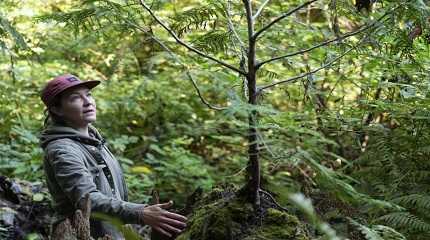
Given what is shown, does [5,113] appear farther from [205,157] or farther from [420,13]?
[420,13]

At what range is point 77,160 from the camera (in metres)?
3.09

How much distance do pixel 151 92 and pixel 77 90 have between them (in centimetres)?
498

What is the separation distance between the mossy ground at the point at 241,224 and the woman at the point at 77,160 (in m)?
0.39

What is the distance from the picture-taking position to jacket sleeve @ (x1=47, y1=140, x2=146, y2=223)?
2725 millimetres

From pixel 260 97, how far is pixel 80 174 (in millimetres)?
1006

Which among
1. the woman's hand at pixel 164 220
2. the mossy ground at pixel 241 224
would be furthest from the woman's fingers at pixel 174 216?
the mossy ground at pixel 241 224

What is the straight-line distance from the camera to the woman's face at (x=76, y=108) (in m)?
3.34

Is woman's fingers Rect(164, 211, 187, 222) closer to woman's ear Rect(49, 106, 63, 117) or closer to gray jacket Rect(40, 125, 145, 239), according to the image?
gray jacket Rect(40, 125, 145, 239)

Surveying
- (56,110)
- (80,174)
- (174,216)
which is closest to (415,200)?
(174,216)

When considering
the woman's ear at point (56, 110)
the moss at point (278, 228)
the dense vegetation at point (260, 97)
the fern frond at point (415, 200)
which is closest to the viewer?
the moss at point (278, 228)

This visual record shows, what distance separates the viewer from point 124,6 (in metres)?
2.77

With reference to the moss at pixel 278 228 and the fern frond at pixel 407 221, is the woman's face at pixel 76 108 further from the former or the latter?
the fern frond at pixel 407 221

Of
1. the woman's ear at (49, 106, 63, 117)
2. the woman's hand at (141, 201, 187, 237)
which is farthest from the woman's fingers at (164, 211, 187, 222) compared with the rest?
the woman's ear at (49, 106, 63, 117)

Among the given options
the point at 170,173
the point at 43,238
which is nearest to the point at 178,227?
the point at 43,238
